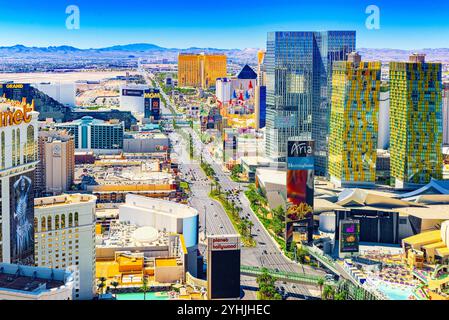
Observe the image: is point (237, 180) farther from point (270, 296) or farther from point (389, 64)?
point (270, 296)

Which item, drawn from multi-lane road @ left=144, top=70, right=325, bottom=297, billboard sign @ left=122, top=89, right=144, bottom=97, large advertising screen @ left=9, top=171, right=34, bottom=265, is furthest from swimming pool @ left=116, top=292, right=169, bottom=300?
billboard sign @ left=122, top=89, right=144, bottom=97

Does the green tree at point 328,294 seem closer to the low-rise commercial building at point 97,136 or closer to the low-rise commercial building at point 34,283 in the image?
the low-rise commercial building at point 34,283

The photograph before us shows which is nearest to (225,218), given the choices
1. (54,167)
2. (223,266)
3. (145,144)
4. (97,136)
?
(54,167)

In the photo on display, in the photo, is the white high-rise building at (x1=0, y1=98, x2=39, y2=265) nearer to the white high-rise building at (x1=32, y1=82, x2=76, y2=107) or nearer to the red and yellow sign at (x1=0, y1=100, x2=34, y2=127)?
the red and yellow sign at (x1=0, y1=100, x2=34, y2=127)

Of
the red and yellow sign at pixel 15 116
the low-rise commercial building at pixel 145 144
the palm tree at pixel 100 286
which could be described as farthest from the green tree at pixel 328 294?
the low-rise commercial building at pixel 145 144

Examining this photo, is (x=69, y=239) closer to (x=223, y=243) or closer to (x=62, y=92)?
(x=223, y=243)
